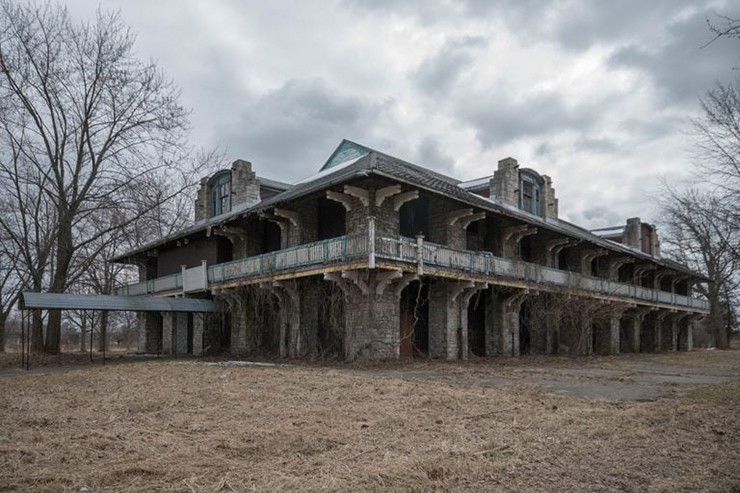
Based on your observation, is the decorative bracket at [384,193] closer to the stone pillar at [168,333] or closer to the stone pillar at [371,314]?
the stone pillar at [371,314]

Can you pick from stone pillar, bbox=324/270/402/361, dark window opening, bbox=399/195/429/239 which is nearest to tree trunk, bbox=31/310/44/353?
stone pillar, bbox=324/270/402/361

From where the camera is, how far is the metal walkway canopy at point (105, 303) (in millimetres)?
19531

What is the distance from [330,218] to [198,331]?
953 centimetres

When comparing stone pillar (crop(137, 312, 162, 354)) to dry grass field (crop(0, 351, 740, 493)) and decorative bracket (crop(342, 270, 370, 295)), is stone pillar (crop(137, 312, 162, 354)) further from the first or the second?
dry grass field (crop(0, 351, 740, 493))

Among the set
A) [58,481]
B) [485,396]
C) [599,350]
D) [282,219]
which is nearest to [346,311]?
[282,219]

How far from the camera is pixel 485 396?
10.1m

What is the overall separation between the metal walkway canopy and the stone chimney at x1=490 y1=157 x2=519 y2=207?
1503cm

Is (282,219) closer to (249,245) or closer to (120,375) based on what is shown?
(249,245)

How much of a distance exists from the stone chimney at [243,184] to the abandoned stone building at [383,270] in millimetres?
74

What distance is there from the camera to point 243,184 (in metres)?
28.9

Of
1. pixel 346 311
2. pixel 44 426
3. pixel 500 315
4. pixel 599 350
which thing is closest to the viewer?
pixel 44 426

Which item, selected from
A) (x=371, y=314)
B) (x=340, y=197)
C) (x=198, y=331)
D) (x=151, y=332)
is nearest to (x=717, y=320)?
(x=371, y=314)

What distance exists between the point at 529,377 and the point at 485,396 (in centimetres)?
475

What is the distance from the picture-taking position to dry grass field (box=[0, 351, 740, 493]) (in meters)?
4.98
